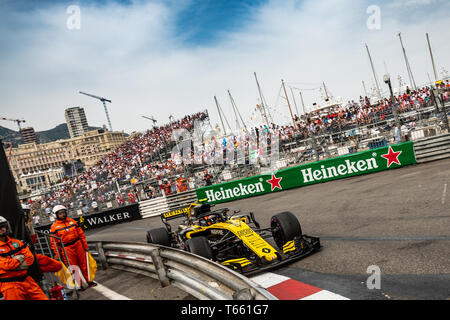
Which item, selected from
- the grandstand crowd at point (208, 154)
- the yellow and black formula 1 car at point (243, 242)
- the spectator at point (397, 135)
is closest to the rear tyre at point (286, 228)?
the yellow and black formula 1 car at point (243, 242)

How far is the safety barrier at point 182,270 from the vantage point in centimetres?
399

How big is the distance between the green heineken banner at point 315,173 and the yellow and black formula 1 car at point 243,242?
30.5 feet

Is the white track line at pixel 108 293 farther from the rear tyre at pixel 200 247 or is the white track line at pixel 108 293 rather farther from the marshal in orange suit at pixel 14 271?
the marshal in orange suit at pixel 14 271

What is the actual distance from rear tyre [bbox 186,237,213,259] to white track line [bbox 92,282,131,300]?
1.31 meters

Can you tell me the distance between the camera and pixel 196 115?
42.6 metres

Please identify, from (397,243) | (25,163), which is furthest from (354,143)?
(25,163)

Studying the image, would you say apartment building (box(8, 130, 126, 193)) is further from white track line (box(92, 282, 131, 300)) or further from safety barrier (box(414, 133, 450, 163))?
white track line (box(92, 282, 131, 300))

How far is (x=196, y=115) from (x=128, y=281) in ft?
119

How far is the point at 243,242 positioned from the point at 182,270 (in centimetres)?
153

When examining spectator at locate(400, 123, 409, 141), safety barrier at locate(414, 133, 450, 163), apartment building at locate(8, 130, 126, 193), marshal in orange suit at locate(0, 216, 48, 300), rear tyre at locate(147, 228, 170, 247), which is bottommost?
safety barrier at locate(414, 133, 450, 163)

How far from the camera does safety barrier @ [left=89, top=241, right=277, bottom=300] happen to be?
13.1ft

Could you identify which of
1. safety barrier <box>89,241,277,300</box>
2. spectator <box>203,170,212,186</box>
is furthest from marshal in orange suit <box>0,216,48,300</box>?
spectator <box>203,170,212,186</box>

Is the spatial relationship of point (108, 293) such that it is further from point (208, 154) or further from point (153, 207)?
point (208, 154)
